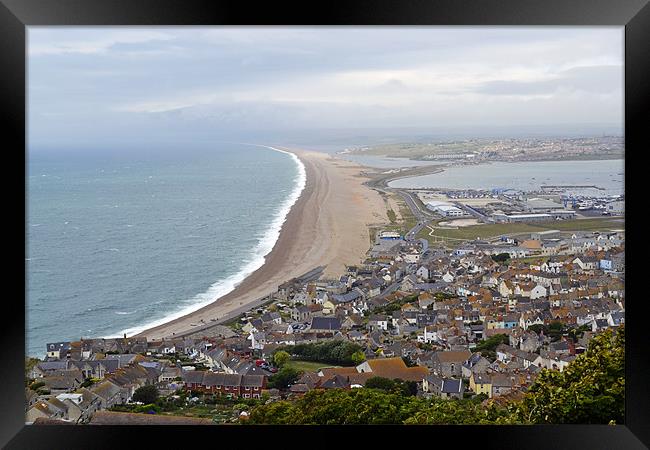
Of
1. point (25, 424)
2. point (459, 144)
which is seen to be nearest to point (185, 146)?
point (459, 144)

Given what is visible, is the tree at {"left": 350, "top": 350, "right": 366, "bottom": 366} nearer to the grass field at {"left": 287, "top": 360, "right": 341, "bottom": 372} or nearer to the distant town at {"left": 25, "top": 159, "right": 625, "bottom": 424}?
the distant town at {"left": 25, "top": 159, "right": 625, "bottom": 424}

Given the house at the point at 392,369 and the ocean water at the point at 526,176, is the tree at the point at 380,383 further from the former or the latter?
the ocean water at the point at 526,176

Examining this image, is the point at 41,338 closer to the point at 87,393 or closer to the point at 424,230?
the point at 87,393

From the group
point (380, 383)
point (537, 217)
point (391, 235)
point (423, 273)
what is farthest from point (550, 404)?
point (391, 235)

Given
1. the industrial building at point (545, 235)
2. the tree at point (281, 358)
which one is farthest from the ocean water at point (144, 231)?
the industrial building at point (545, 235)

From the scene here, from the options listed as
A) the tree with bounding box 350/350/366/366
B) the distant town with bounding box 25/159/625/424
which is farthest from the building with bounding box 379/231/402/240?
the tree with bounding box 350/350/366/366

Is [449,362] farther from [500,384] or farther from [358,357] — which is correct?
[358,357]

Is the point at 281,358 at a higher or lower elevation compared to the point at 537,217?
lower
